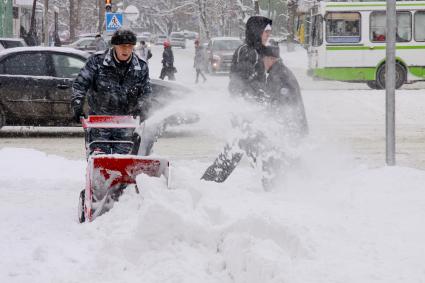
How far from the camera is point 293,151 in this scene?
8.99m

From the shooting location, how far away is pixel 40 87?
1444 cm

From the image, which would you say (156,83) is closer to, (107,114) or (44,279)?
(107,114)

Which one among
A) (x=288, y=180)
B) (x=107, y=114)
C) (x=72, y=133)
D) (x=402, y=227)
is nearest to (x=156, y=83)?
(x=72, y=133)

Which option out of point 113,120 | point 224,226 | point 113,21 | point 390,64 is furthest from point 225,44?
point 224,226

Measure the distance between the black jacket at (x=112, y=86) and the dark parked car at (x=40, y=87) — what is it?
23.0 feet

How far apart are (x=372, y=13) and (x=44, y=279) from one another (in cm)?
2358

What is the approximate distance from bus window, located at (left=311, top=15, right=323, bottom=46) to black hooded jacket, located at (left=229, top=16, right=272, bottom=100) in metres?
19.2

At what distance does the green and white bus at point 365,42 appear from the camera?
27.1 metres

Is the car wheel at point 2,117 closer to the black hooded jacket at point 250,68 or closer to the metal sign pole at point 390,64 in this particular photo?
the black hooded jacket at point 250,68

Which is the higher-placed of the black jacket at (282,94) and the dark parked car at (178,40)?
the dark parked car at (178,40)

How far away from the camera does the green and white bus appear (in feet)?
88.9

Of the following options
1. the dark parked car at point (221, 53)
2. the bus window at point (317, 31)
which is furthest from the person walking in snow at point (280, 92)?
the dark parked car at point (221, 53)

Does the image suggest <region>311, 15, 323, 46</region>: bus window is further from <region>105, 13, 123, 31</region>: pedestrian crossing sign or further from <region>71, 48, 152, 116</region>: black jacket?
<region>71, 48, 152, 116</region>: black jacket

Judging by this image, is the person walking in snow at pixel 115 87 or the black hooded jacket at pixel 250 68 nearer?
the person walking in snow at pixel 115 87
